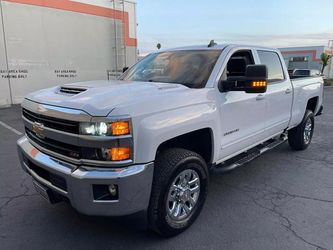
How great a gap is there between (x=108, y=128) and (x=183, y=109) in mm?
837

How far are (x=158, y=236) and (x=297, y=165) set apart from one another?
10.7 feet

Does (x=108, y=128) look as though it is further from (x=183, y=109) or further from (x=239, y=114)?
(x=239, y=114)

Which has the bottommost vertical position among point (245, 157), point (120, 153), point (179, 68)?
point (245, 157)

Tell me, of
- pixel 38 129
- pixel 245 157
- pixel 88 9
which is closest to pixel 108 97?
pixel 38 129

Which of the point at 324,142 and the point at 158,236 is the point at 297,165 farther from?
the point at 158,236

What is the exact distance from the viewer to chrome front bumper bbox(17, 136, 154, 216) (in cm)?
246

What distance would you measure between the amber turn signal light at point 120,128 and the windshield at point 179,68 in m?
1.17

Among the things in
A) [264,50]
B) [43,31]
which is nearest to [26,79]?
[43,31]

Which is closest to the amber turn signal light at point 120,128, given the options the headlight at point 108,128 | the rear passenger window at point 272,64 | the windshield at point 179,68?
the headlight at point 108,128

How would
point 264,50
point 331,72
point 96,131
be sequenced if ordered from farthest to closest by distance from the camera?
point 331,72 → point 264,50 → point 96,131

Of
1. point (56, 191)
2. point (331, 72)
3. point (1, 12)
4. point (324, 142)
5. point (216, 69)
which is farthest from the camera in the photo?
point (331, 72)

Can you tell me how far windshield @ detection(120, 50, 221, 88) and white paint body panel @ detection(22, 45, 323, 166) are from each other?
4.6 inches

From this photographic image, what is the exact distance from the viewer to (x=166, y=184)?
2809 mm

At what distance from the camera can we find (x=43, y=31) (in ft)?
39.9
